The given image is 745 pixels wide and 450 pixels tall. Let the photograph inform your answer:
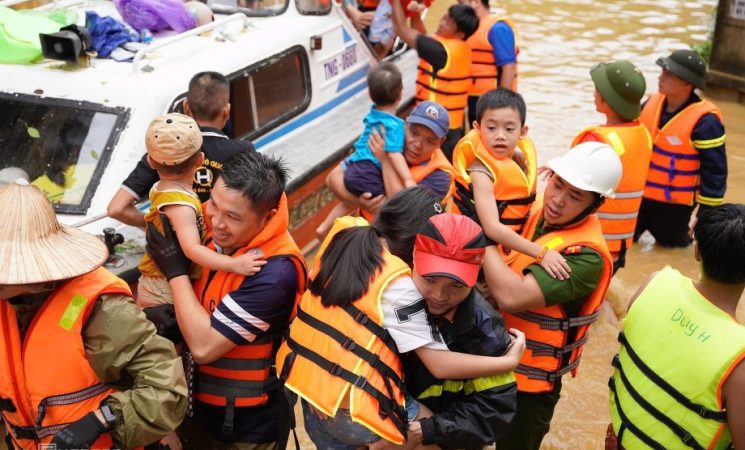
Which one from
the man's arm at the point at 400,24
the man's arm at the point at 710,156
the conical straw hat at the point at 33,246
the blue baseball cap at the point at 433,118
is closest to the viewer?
the conical straw hat at the point at 33,246

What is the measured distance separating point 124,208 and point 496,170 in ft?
6.05

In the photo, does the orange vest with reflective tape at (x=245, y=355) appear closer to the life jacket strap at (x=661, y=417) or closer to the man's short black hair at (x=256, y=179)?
the man's short black hair at (x=256, y=179)

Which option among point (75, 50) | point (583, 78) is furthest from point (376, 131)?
point (583, 78)

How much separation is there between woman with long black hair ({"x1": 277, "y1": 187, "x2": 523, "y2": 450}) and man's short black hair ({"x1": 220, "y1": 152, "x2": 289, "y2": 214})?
38 cm

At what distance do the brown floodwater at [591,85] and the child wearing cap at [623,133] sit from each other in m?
1.16

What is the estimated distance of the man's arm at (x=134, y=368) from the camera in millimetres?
2582

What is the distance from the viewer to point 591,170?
135 inches

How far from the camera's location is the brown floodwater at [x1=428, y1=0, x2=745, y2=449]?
5.39 metres

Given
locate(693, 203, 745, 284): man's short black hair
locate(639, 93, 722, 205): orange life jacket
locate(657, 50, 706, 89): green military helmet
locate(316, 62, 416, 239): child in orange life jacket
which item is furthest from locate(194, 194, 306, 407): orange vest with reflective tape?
locate(639, 93, 722, 205): orange life jacket

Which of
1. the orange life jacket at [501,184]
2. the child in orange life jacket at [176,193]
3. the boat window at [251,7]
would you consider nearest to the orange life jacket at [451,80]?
the boat window at [251,7]

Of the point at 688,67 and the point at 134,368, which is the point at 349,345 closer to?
the point at 134,368

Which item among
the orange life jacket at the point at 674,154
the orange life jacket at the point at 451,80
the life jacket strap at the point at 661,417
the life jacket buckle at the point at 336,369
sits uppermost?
the life jacket buckle at the point at 336,369

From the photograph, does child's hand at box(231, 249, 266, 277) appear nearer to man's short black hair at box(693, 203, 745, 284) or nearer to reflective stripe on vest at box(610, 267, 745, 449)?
reflective stripe on vest at box(610, 267, 745, 449)

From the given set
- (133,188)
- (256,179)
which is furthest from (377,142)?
(256,179)
